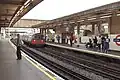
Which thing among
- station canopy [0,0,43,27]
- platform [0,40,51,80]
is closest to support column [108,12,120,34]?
station canopy [0,0,43,27]

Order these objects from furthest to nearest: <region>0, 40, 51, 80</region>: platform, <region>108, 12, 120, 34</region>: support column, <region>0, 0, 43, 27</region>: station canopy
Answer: <region>108, 12, 120, 34</region>: support column → <region>0, 0, 43, 27</region>: station canopy → <region>0, 40, 51, 80</region>: platform

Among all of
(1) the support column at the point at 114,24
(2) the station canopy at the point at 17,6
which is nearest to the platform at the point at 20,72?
(2) the station canopy at the point at 17,6

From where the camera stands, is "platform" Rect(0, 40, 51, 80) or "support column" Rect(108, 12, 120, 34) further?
"support column" Rect(108, 12, 120, 34)

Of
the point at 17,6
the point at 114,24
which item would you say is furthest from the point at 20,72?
the point at 114,24

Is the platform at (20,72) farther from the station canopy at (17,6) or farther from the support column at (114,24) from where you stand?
the support column at (114,24)

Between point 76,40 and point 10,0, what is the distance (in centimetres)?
2173

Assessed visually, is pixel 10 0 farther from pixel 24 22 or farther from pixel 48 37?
pixel 24 22

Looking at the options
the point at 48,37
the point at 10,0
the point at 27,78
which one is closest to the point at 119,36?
the point at 10,0

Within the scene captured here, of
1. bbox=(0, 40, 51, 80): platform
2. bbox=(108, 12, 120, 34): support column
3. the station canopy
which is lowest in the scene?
bbox=(0, 40, 51, 80): platform

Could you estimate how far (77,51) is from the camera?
24234 mm

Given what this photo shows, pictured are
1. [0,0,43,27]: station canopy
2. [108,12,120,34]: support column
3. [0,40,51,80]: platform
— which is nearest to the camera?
[0,40,51,80]: platform

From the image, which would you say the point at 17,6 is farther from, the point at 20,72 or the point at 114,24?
the point at 114,24

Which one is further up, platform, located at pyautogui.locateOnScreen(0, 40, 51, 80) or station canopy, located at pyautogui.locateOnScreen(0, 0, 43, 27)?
station canopy, located at pyautogui.locateOnScreen(0, 0, 43, 27)

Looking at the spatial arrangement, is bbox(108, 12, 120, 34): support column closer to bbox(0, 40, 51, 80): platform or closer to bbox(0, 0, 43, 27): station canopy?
bbox(0, 0, 43, 27): station canopy
